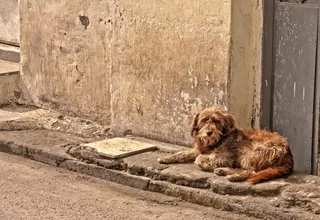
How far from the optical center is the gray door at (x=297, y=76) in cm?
656

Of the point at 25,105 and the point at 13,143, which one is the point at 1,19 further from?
the point at 13,143

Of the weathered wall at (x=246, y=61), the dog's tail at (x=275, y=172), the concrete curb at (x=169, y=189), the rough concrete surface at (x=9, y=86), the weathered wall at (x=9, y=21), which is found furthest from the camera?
the weathered wall at (x=9, y=21)

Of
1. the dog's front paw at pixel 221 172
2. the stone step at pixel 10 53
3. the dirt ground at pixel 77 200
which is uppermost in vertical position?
the stone step at pixel 10 53

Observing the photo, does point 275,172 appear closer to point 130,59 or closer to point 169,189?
point 169,189

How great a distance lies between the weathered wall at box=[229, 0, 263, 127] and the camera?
6805mm

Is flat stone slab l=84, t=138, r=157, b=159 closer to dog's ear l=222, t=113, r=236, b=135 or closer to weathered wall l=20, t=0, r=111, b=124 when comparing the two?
weathered wall l=20, t=0, r=111, b=124

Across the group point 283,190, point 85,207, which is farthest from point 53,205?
point 283,190

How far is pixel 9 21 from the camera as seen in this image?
976cm

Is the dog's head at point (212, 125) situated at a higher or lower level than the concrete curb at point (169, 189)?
higher

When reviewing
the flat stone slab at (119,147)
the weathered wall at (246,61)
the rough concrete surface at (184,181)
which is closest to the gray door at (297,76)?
the weathered wall at (246,61)

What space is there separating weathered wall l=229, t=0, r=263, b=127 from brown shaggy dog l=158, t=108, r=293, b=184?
416 mm

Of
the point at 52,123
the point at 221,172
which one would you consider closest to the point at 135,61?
the point at 52,123

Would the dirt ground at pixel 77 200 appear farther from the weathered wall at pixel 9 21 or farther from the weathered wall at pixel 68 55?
the weathered wall at pixel 9 21

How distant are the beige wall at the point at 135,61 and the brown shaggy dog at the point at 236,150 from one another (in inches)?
18.7
